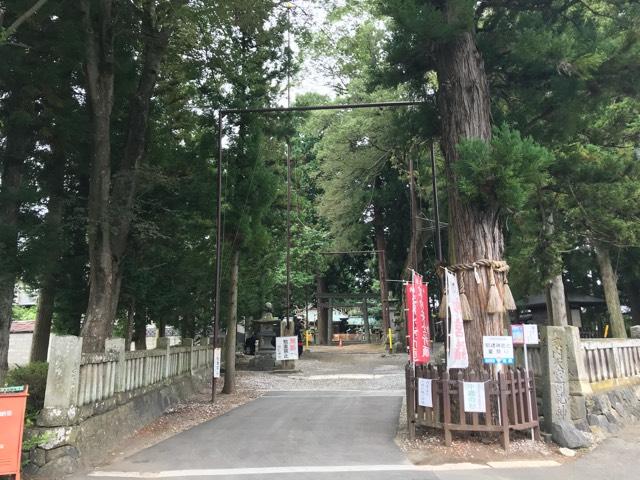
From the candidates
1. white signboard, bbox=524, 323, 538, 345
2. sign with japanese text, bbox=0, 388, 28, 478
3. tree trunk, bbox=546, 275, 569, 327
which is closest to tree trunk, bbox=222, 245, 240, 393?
white signboard, bbox=524, 323, 538, 345

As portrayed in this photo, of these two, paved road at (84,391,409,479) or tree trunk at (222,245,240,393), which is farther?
tree trunk at (222,245,240,393)

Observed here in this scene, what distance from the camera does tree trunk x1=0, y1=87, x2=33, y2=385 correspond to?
29.9 feet

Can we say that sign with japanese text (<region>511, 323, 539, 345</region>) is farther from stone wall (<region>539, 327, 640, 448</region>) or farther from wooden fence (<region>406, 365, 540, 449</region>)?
wooden fence (<region>406, 365, 540, 449</region>)

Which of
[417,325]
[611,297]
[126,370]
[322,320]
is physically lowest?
[126,370]

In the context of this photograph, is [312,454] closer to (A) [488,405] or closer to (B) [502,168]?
(A) [488,405]

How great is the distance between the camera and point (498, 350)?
23.7ft

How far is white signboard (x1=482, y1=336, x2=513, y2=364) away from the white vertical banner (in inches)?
12.4

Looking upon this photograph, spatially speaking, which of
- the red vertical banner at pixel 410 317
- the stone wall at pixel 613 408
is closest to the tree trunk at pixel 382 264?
the stone wall at pixel 613 408

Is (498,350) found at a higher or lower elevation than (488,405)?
higher

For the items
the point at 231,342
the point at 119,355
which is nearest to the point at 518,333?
the point at 119,355

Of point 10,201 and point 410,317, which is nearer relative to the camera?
point 410,317

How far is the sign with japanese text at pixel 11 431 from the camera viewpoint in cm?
522

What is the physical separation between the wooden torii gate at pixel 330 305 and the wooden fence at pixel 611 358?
25226 millimetres

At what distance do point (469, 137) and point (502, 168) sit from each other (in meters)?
1.32
